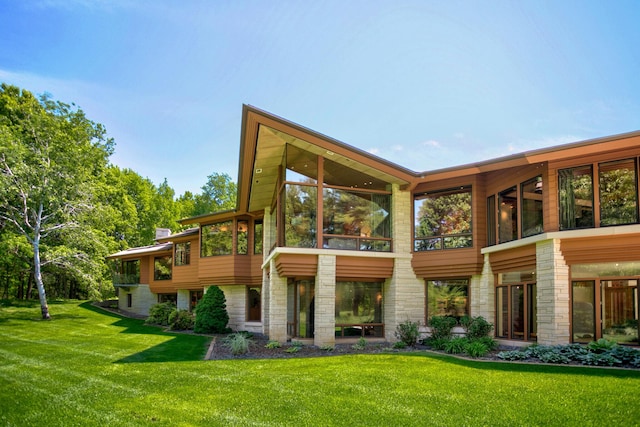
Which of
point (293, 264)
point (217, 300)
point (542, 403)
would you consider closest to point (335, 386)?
point (542, 403)

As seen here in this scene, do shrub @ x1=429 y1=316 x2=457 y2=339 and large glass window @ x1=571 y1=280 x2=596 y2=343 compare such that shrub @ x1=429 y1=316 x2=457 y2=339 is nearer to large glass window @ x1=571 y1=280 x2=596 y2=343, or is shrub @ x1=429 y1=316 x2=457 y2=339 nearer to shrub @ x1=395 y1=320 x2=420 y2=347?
shrub @ x1=395 y1=320 x2=420 y2=347

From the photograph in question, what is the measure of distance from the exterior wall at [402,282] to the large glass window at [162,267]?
17795 mm

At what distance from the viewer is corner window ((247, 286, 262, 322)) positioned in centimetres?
2157

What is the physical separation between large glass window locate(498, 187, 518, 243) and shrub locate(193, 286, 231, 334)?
11536mm

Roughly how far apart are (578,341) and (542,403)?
5.18 meters

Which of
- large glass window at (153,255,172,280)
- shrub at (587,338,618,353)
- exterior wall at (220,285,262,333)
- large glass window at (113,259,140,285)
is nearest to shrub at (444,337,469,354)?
shrub at (587,338,618,353)

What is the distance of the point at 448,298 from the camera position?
1492 cm

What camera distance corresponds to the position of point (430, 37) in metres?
16.6

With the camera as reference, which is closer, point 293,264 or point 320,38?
point 293,264

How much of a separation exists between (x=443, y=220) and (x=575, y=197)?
4.26m

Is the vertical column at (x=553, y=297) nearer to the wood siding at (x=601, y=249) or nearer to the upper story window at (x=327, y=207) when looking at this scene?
the wood siding at (x=601, y=249)

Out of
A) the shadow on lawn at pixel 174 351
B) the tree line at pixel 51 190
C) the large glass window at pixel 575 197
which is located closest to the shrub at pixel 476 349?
the large glass window at pixel 575 197

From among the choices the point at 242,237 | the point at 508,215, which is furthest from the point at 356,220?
the point at 242,237

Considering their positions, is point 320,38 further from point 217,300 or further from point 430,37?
point 217,300
